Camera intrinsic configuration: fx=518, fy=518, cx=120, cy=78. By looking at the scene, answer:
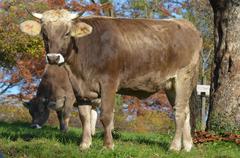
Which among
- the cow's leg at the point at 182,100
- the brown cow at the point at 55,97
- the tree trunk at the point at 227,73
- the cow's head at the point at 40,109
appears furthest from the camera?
the cow's head at the point at 40,109

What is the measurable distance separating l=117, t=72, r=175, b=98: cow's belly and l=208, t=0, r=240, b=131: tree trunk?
2359mm

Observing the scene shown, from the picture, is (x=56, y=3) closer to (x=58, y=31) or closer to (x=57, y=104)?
(x=57, y=104)

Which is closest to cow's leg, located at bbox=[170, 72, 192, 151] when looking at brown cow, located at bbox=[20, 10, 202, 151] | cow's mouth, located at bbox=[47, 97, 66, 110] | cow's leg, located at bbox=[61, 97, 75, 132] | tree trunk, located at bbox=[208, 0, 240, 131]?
brown cow, located at bbox=[20, 10, 202, 151]

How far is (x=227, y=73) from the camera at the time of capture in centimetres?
1212

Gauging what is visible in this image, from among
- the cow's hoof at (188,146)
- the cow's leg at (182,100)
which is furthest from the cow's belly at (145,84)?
the cow's hoof at (188,146)

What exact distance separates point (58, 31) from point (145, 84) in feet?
6.69

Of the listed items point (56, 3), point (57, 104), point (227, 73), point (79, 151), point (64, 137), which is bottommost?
point (57, 104)

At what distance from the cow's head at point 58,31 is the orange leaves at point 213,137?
368cm

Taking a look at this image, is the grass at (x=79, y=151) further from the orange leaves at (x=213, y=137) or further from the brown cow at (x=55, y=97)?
the brown cow at (x=55, y=97)

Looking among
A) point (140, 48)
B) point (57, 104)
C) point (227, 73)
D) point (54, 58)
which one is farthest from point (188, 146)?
point (57, 104)

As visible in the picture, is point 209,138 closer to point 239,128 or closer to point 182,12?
point 239,128

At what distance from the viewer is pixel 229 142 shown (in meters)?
10.9

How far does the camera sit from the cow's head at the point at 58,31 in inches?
335

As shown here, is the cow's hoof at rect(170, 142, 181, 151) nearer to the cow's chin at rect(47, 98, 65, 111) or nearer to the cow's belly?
the cow's belly
